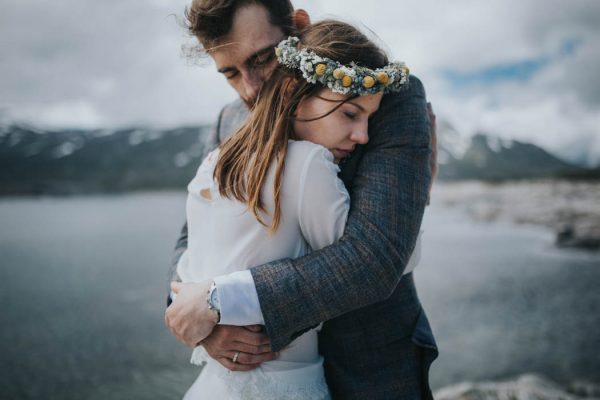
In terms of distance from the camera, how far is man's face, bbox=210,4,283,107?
7.38ft

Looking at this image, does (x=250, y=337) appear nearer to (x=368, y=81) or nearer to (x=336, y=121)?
(x=336, y=121)

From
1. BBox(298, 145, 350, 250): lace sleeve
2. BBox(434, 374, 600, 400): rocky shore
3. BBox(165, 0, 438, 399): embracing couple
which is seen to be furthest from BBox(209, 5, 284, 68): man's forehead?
BBox(434, 374, 600, 400): rocky shore

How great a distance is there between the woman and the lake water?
6.78m

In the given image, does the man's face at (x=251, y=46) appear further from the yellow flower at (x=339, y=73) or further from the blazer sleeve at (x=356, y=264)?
the blazer sleeve at (x=356, y=264)

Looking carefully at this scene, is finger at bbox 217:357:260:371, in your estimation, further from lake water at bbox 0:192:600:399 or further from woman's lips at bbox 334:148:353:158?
lake water at bbox 0:192:600:399

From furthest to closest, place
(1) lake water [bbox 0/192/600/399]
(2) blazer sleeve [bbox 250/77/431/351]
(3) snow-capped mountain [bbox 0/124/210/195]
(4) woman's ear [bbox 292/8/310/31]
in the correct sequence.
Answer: (3) snow-capped mountain [bbox 0/124/210/195] < (1) lake water [bbox 0/192/600/399] < (4) woman's ear [bbox 292/8/310/31] < (2) blazer sleeve [bbox 250/77/431/351]

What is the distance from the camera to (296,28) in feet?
7.51

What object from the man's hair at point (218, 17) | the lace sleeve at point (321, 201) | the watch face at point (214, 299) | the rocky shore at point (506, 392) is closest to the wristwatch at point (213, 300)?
the watch face at point (214, 299)

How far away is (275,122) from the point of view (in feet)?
5.07

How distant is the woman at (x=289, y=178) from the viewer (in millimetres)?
1394

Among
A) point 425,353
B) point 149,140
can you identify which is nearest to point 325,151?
point 425,353

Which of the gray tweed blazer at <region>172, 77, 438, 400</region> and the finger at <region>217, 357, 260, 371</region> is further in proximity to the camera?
the finger at <region>217, 357, 260, 371</region>

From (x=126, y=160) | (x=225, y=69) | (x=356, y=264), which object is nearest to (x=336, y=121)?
(x=356, y=264)

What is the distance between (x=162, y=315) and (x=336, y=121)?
36.9 ft
